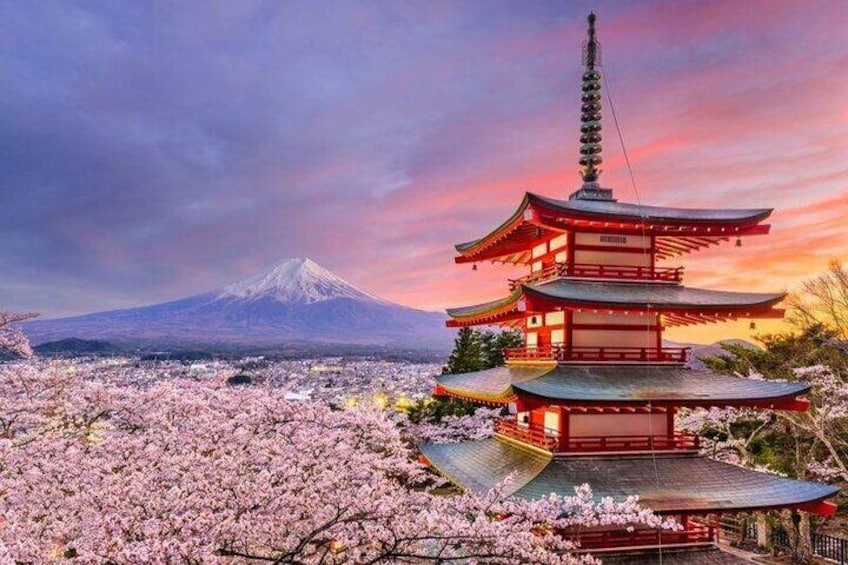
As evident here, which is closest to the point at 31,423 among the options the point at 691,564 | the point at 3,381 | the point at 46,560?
the point at 3,381

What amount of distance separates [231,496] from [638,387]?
332 inches

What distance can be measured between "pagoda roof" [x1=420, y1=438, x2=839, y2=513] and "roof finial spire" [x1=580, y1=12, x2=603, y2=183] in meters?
7.30

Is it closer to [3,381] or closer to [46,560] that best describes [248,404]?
[3,381]

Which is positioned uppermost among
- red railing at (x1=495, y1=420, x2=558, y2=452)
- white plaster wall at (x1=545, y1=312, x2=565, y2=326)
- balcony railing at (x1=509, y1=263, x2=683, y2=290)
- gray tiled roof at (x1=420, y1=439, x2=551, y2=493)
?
balcony railing at (x1=509, y1=263, x2=683, y2=290)

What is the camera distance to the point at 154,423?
14688 mm

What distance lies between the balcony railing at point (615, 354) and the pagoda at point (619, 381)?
0.03 m

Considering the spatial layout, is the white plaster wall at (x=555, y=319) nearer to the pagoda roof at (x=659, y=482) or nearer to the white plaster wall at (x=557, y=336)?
the white plaster wall at (x=557, y=336)

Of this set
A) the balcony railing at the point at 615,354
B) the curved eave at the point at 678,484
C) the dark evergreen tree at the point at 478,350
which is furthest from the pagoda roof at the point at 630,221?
the dark evergreen tree at the point at 478,350

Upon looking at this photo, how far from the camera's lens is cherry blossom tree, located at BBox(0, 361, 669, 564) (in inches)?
325

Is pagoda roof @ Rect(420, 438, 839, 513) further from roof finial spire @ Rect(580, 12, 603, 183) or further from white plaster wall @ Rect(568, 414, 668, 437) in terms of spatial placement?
roof finial spire @ Rect(580, 12, 603, 183)

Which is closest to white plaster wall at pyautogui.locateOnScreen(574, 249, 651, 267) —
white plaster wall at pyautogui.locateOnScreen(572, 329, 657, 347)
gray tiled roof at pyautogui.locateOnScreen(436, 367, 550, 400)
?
white plaster wall at pyautogui.locateOnScreen(572, 329, 657, 347)

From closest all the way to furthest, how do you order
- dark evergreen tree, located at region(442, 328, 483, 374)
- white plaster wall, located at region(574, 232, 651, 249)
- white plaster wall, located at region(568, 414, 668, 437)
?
white plaster wall, located at region(568, 414, 668, 437), white plaster wall, located at region(574, 232, 651, 249), dark evergreen tree, located at region(442, 328, 483, 374)

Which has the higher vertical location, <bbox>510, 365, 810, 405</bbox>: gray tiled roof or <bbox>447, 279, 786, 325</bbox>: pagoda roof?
<bbox>447, 279, 786, 325</bbox>: pagoda roof

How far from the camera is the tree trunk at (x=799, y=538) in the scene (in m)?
17.9
